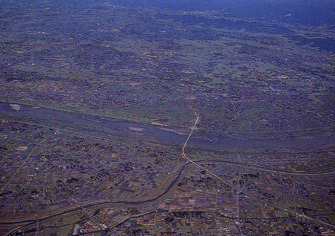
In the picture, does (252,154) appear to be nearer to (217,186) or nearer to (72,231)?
(217,186)

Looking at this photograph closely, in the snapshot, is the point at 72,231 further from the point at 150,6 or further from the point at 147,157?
the point at 150,6

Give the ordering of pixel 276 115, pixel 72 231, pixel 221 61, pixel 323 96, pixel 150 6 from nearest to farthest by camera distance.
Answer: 1. pixel 72 231
2. pixel 276 115
3. pixel 323 96
4. pixel 221 61
5. pixel 150 6

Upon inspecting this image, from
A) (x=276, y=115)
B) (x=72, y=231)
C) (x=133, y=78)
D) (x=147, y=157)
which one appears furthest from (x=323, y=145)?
(x=133, y=78)

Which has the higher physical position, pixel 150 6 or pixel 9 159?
pixel 150 6

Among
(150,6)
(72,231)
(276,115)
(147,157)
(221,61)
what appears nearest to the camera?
(72,231)

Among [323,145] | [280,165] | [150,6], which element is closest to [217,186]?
[280,165]

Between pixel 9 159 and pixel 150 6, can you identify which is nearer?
pixel 9 159

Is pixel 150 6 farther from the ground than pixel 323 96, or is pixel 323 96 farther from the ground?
pixel 150 6

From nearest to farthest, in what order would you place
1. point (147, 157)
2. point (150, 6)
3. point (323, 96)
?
1. point (147, 157)
2. point (323, 96)
3. point (150, 6)

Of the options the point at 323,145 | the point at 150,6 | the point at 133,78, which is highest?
the point at 150,6
